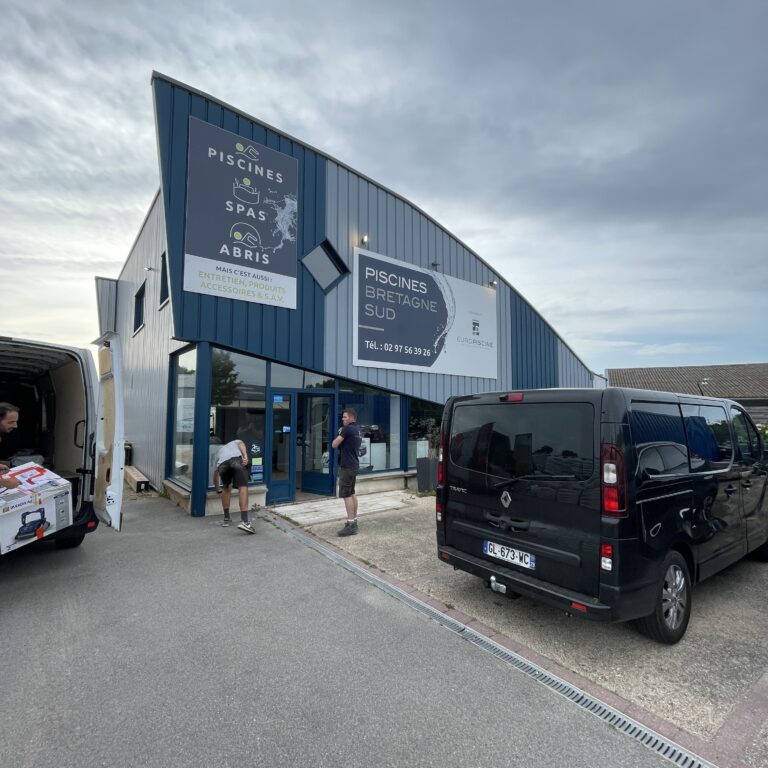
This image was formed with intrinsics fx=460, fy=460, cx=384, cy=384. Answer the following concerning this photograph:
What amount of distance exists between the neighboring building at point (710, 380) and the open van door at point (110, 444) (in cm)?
3514

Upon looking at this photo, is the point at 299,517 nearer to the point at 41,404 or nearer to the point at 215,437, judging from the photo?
the point at 215,437

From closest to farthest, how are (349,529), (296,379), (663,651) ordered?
(663,651)
(349,529)
(296,379)

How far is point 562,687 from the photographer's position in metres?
2.90

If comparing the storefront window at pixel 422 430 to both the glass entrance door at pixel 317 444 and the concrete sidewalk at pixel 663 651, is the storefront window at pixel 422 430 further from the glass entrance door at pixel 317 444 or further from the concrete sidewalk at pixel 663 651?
the concrete sidewalk at pixel 663 651

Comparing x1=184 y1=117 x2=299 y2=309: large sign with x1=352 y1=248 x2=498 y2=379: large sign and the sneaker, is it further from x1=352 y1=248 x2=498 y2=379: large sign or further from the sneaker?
the sneaker

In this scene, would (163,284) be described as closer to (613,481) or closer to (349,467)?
(349,467)

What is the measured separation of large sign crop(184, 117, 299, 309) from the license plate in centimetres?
605

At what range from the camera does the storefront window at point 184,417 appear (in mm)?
8148

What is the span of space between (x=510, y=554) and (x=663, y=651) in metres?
1.23

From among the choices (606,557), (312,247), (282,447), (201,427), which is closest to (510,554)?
(606,557)

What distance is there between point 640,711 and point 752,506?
9.80 ft

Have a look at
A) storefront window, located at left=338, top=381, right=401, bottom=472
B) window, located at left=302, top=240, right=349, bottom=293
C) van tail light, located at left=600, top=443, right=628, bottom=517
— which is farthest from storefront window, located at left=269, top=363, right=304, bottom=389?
van tail light, located at left=600, top=443, right=628, bottom=517

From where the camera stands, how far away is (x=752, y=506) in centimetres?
459

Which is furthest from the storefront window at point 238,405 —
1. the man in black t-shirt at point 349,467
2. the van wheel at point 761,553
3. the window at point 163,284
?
the van wheel at point 761,553
